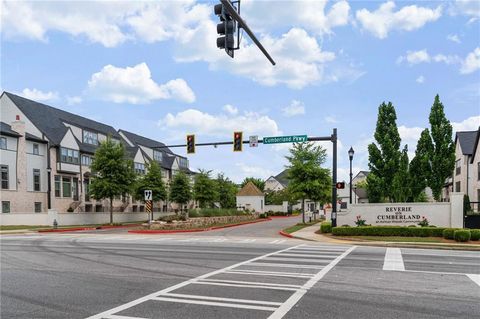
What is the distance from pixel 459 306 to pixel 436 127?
2979cm

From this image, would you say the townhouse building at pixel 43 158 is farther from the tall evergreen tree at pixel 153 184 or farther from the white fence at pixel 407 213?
the white fence at pixel 407 213

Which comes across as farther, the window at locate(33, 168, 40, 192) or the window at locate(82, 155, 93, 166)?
the window at locate(82, 155, 93, 166)

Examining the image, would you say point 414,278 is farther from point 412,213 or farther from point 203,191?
point 203,191

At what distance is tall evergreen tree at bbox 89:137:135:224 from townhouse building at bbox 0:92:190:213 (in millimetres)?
2807

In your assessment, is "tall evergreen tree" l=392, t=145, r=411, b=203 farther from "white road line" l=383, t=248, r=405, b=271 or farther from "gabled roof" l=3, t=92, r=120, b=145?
"gabled roof" l=3, t=92, r=120, b=145

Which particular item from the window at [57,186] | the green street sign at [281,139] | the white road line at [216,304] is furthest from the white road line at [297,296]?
the window at [57,186]

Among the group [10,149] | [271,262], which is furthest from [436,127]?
[10,149]

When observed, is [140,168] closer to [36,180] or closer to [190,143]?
[36,180]

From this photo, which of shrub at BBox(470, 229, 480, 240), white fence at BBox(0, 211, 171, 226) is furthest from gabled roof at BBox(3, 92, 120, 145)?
shrub at BBox(470, 229, 480, 240)

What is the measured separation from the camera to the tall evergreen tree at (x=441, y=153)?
34.1 metres

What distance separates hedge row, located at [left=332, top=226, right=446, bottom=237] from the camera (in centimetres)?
2306

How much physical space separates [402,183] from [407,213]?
284 inches

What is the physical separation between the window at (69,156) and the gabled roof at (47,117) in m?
1.47

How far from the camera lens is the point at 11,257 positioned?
1482 centimetres
